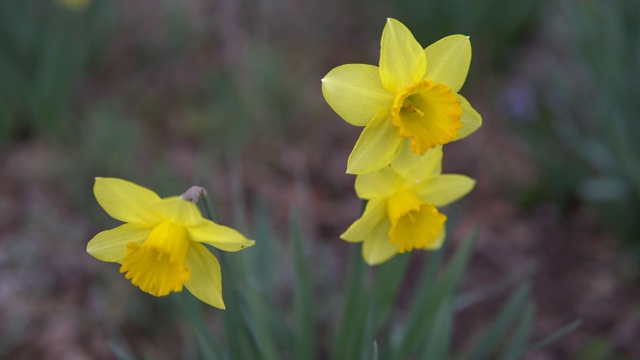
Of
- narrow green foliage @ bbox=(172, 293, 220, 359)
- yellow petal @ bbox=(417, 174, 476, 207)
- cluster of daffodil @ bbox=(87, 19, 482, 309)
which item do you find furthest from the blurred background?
cluster of daffodil @ bbox=(87, 19, 482, 309)

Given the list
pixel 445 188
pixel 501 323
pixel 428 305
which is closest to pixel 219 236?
pixel 445 188

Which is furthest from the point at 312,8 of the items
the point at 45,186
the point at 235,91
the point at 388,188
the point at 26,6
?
the point at 388,188

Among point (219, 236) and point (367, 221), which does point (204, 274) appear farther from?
point (367, 221)

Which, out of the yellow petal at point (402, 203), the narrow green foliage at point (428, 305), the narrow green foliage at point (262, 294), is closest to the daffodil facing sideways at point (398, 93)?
the yellow petal at point (402, 203)

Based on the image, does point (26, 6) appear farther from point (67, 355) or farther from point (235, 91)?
point (67, 355)

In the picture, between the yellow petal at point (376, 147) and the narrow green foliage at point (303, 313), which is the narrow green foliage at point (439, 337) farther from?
Answer: the yellow petal at point (376, 147)

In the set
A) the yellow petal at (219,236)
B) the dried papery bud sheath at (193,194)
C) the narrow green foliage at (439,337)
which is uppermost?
the dried papery bud sheath at (193,194)

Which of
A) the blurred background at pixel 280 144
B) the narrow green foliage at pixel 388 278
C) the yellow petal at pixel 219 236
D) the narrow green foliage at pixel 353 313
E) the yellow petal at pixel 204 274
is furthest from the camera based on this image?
the blurred background at pixel 280 144

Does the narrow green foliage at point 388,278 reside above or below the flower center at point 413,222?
below

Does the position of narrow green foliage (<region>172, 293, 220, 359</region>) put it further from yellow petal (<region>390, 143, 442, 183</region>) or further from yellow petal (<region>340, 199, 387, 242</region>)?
yellow petal (<region>390, 143, 442, 183</region>)
